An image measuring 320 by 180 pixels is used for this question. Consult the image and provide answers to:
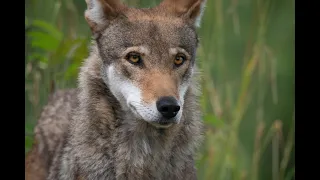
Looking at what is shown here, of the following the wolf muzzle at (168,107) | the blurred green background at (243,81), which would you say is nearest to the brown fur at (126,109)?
the wolf muzzle at (168,107)

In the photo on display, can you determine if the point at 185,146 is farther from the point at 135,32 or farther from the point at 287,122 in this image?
the point at 287,122

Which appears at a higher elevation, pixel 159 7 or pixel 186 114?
pixel 159 7

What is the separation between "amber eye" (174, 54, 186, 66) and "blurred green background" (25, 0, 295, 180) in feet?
5.25

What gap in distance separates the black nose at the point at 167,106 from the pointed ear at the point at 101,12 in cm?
83

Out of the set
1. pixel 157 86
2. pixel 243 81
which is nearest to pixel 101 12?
pixel 157 86

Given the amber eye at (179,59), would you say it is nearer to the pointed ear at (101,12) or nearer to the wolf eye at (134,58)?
the wolf eye at (134,58)

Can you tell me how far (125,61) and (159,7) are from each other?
580mm

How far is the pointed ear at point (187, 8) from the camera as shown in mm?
5699

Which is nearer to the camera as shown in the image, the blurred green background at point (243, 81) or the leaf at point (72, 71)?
the leaf at point (72, 71)

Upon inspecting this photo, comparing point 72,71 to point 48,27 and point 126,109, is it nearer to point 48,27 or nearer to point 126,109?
point 48,27

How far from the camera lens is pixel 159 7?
18.9 ft

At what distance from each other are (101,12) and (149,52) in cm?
48
